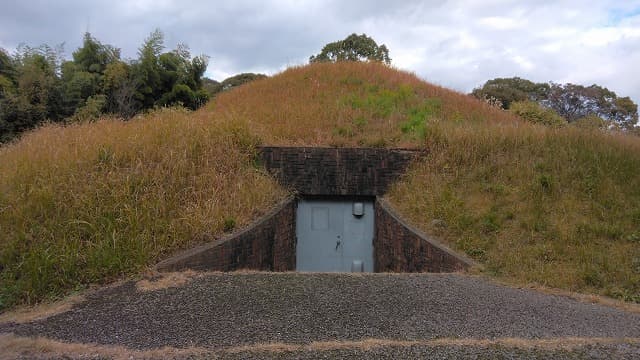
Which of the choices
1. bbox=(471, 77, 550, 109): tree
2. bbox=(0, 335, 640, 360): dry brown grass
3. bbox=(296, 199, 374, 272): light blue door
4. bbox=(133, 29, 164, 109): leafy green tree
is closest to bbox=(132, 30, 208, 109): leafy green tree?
bbox=(133, 29, 164, 109): leafy green tree

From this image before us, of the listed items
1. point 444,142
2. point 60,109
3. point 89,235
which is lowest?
point 89,235

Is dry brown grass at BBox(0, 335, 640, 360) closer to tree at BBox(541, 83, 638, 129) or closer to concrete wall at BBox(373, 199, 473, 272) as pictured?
concrete wall at BBox(373, 199, 473, 272)

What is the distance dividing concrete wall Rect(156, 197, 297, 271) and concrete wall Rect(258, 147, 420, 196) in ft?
1.67

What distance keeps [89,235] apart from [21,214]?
899 mm

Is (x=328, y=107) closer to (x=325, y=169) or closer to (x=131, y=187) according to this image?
(x=325, y=169)

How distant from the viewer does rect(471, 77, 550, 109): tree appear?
28266 mm

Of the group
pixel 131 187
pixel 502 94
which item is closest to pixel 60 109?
pixel 131 187

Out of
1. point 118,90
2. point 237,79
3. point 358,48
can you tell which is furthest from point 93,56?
point 237,79

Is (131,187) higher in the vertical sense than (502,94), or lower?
lower

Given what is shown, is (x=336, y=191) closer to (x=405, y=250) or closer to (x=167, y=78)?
(x=405, y=250)

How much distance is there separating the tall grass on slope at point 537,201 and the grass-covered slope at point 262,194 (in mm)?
24

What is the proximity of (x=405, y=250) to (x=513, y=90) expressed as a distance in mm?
24941

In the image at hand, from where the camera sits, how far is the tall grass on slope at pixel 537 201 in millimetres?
6347

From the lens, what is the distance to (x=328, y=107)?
42.5ft
